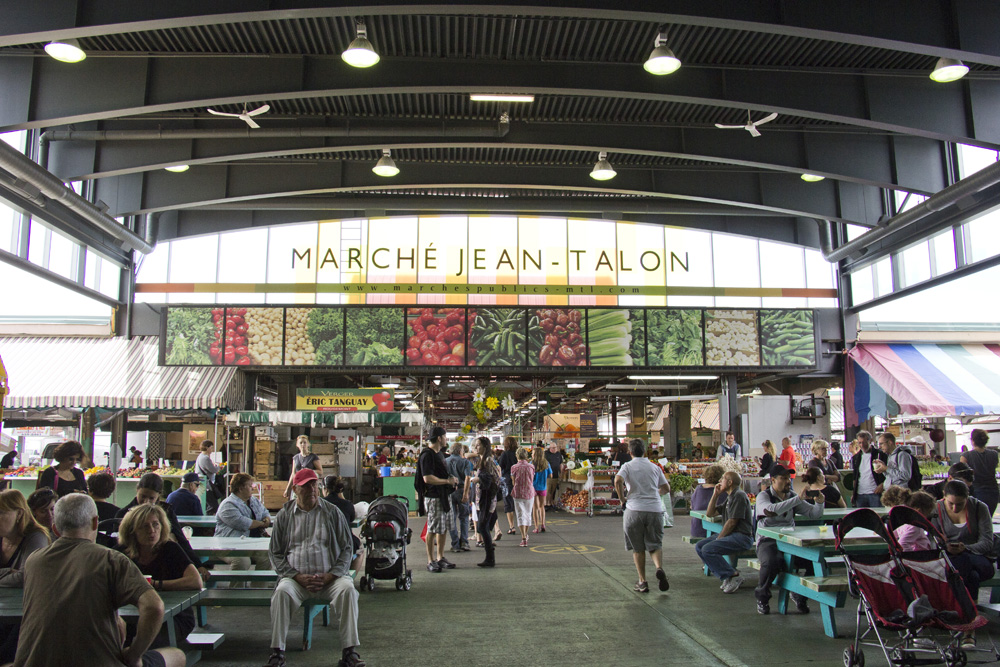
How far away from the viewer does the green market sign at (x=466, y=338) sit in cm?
1977

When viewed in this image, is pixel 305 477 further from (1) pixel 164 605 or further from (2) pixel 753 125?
(2) pixel 753 125

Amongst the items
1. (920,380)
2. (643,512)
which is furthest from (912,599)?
(920,380)

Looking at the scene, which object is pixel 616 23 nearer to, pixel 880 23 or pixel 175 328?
pixel 880 23

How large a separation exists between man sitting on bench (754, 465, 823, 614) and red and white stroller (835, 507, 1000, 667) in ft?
5.45

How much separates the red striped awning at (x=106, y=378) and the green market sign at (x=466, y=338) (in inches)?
25.6

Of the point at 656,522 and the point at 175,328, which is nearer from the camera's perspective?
the point at 656,522

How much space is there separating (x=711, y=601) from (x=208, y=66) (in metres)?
10.5

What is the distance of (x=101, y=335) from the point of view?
21578 millimetres

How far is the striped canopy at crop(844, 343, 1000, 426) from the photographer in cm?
1969

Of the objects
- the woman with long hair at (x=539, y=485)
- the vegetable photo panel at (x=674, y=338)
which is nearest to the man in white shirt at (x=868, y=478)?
the woman with long hair at (x=539, y=485)

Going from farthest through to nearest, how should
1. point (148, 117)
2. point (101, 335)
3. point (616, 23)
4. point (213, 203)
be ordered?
point (101, 335) < point (213, 203) < point (148, 117) < point (616, 23)

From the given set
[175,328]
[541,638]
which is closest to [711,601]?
[541,638]

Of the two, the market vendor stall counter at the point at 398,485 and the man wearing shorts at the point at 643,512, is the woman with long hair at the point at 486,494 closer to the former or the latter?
the man wearing shorts at the point at 643,512

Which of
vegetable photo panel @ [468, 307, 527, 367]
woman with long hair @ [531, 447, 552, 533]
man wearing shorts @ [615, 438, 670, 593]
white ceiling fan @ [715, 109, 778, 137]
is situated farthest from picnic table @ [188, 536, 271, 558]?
vegetable photo panel @ [468, 307, 527, 367]
